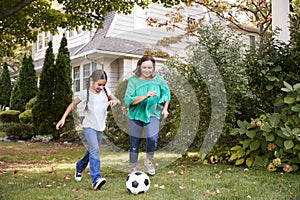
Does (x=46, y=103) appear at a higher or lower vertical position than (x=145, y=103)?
lower

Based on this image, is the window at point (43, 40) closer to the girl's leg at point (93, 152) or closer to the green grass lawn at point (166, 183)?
the green grass lawn at point (166, 183)

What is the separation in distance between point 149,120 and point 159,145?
Result: 1808mm

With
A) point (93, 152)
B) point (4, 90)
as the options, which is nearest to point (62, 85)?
point (93, 152)

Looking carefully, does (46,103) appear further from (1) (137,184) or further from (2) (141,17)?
(1) (137,184)

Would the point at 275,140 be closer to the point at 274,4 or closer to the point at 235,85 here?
the point at 235,85

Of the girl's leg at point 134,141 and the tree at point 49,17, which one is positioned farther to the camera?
A: the tree at point 49,17

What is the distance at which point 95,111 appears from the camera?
4.21 metres

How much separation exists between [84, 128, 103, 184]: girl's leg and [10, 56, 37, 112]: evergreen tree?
40.0 feet

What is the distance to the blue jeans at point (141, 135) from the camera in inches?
185

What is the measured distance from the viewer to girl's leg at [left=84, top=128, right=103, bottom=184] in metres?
4.05

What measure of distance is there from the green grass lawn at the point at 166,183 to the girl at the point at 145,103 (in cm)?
45

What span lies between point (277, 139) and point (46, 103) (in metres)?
8.01

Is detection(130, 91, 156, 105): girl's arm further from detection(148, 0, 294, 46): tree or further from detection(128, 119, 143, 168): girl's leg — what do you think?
detection(148, 0, 294, 46): tree

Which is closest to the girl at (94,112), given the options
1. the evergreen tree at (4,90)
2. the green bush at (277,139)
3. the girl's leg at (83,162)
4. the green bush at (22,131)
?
the girl's leg at (83,162)
